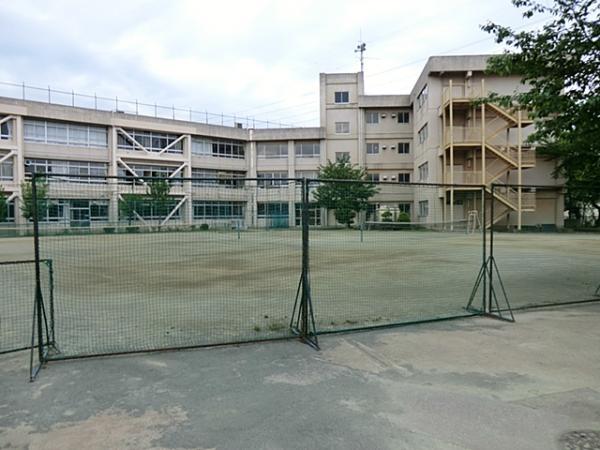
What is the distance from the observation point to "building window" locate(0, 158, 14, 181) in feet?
109

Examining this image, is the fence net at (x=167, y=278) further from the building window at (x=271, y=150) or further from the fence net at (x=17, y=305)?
the building window at (x=271, y=150)

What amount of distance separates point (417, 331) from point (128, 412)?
3741 millimetres

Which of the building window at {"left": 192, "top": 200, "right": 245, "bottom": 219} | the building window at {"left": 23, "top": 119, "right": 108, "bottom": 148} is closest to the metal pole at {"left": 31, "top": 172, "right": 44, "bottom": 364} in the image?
the building window at {"left": 192, "top": 200, "right": 245, "bottom": 219}

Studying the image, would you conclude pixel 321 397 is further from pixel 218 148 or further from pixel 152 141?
pixel 218 148

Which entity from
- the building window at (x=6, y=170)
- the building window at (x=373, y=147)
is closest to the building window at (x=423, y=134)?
the building window at (x=373, y=147)

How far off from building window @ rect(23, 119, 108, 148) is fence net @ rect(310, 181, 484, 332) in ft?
97.4

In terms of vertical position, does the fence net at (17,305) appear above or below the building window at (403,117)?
below

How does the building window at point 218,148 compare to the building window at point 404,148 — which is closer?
the building window at point 404,148

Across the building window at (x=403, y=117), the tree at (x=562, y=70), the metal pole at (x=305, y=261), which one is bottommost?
the metal pole at (x=305, y=261)

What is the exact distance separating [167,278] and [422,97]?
32.7 meters

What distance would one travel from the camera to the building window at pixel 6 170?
33250mm

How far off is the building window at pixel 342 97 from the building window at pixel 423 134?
9.65m

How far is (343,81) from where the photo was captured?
43812 millimetres

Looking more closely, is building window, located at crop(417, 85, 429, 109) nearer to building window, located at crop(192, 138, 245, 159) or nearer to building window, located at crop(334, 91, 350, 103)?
building window, located at crop(334, 91, 350, 103)
